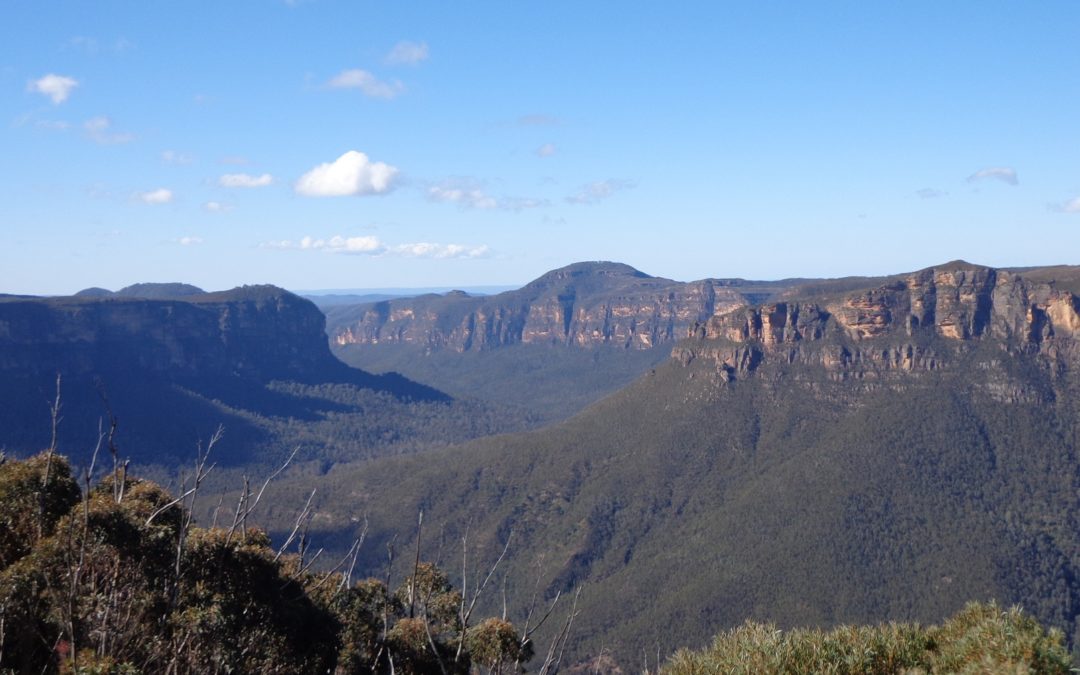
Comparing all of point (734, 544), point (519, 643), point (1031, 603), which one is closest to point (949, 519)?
point (1031, 603)

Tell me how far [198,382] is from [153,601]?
145962 millimetres

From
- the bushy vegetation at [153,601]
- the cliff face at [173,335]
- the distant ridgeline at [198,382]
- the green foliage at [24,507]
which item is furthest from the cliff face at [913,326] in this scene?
the cliff face at [173,335]

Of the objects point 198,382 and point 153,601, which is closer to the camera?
point 153,601

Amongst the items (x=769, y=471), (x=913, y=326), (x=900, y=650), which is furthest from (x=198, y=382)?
(x=900, y=650)

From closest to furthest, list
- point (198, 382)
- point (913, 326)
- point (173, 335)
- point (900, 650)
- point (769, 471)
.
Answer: point (900, 650), point (769, 471), point (913, 326), point (173, 335), point (198, 382)

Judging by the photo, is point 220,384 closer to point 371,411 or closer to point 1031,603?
point 371,411

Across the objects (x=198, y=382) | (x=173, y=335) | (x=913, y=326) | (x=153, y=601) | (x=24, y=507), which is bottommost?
(x=198, y=382)

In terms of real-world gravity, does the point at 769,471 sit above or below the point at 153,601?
below

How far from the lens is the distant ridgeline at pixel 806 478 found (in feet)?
181

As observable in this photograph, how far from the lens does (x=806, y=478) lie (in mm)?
73562

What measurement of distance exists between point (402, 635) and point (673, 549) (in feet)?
179

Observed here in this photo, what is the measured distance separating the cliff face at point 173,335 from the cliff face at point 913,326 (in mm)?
97339

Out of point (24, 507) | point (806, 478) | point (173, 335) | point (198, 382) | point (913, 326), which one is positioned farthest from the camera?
point (198, 382)

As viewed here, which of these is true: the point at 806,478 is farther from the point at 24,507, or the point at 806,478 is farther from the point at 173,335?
the point at 173,335
